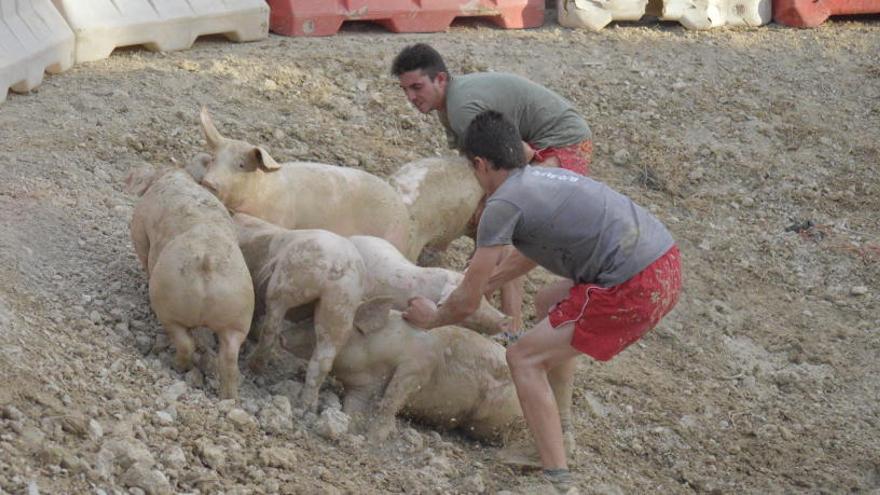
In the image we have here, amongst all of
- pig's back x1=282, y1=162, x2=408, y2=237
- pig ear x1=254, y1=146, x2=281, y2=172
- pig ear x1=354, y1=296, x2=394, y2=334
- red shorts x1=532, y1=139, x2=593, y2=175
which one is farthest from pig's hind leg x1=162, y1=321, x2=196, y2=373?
red shorts x1=532, y1=139, x2=593, y2=175

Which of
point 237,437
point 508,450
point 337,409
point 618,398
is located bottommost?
point 618,398

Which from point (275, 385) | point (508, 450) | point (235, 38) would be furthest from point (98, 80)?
point (508, 450)

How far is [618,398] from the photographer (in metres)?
7.97

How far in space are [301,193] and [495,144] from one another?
68.1 inches

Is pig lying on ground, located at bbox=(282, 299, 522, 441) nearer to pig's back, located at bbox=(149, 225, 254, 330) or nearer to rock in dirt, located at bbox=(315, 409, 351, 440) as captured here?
rock in dirt, located at bbox=(315, 409, 351, 440)

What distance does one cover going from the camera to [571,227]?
6.23 meters

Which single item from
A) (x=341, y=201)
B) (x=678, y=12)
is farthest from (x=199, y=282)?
(x=678, y=12)

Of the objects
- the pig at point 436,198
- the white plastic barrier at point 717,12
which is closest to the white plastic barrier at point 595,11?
the white plastic barrier at point 717,12

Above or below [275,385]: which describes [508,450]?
below

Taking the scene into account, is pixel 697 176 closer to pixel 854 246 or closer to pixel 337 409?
pixel 854 246

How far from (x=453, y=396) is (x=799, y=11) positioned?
24.8ft

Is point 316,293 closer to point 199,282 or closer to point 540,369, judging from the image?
point 199,282

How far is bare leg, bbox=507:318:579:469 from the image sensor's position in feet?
20.9

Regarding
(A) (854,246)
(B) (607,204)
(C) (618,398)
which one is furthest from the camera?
(A) (854,246)
